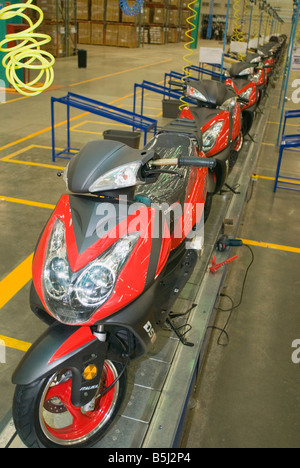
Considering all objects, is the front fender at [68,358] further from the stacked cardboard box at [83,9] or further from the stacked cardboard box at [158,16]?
the stacked cardboard box at [158,16]

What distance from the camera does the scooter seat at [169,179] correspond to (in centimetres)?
283

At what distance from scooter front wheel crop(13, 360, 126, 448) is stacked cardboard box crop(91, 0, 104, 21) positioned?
24.6 metres

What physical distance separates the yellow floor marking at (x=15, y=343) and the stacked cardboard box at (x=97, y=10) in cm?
2383

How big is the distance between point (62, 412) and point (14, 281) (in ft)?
5.51

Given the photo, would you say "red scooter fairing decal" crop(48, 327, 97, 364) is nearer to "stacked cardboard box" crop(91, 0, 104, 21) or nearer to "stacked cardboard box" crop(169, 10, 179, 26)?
"stacked cardboard box" crop(91, 0, 104, 21)

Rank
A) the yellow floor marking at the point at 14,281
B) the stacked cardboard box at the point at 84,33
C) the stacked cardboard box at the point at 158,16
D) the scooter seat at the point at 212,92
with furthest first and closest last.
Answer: the stacked cardboard box at the point at 158,16
the stacked cardboard box at the point at 84,33
the scooter seat at the point at 212,92
the yellow floor marking at the point at 14,281

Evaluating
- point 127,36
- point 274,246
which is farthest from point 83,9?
point 274,246

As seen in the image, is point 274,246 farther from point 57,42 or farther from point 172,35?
point 172,35

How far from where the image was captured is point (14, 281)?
375 centimetres

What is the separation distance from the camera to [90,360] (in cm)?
198

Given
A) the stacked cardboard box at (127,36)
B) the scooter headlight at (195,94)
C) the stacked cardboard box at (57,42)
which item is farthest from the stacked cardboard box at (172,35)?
the scooter headlight at (195,94)

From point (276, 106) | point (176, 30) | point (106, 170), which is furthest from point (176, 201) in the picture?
point (176, 30)

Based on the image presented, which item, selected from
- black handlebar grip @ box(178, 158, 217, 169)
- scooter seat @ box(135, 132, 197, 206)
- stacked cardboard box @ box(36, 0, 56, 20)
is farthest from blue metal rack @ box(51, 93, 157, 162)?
stacked cardboard box @ box(36, 0, 56, 20)

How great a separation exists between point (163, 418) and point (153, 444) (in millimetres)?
160
